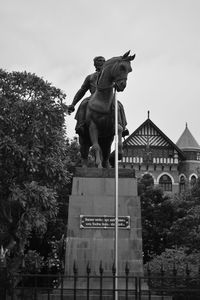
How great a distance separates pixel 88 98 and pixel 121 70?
1.72 metres

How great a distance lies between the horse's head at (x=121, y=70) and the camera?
1107cm

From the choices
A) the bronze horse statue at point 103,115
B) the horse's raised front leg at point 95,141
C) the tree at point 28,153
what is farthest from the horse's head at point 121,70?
the tree at point 28,153

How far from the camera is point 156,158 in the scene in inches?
2571

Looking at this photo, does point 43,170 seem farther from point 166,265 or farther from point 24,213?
point 166,265

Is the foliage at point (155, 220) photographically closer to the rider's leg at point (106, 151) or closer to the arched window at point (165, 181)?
the rider's leg at point (106, 151)

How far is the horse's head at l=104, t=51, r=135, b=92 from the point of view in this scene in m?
11.1

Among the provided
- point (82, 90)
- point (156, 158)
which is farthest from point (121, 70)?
point (156, 158)

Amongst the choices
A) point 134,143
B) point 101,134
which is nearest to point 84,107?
point 101,134

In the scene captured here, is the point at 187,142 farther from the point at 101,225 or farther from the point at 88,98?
the point at 101,225

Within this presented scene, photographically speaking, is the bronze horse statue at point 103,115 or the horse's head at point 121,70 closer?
the horse's head at point 121,70

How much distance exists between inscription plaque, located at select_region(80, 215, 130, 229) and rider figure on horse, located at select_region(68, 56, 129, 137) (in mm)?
2260

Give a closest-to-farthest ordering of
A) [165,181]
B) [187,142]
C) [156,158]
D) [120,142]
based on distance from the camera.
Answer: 1. [120,142]
2. [156,158]
3. [165,181]
4. [187,142]

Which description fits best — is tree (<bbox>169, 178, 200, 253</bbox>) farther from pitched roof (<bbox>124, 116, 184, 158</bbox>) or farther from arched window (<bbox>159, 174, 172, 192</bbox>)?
arched window (<bbox>159, 174, 172, 192</bbox>)

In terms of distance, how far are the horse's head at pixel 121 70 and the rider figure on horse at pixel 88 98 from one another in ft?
3.18
